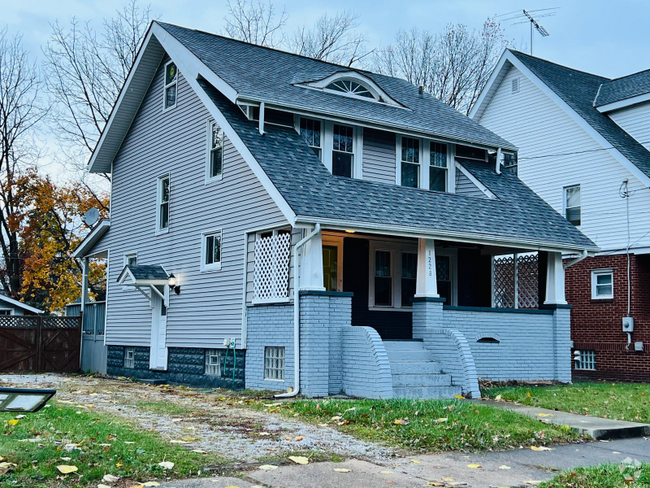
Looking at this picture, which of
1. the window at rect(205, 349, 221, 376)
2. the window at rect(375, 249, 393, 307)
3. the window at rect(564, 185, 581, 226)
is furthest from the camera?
the window at rect(564, 185, 581, 226)

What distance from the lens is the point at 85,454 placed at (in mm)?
6871

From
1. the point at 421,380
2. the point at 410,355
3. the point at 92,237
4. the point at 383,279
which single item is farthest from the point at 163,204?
the point at 421,380

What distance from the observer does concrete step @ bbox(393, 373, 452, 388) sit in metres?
13.5

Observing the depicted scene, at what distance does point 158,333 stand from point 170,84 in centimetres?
632

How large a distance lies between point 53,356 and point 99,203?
13.3 meters

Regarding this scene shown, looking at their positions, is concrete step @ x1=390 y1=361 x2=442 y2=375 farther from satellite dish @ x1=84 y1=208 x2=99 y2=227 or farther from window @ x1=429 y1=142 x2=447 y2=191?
satellite dish @ x1=84 y1=208 x2=99 y2=227

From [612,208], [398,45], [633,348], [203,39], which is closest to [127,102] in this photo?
[203,39]

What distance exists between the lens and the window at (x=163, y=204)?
19203 mm

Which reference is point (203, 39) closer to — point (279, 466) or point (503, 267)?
point (503, 267)

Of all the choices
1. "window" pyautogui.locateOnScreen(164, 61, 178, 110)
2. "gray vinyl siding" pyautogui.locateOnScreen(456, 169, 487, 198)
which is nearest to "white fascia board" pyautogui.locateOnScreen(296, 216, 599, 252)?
"gray vinyl siding" pyautogui.locateOnScreen(456, 169, 487, 198)

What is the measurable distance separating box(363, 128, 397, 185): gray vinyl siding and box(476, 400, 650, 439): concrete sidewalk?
270 inches

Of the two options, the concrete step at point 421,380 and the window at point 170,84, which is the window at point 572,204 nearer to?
the concrete step at point 421,380

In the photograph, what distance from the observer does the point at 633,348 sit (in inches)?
803

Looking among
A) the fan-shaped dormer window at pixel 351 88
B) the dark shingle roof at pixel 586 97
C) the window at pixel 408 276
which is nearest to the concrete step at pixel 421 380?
the window at pixel 408 276
